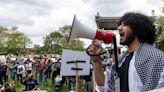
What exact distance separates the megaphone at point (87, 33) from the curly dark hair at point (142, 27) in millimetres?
188

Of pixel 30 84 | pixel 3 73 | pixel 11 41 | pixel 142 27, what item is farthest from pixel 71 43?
pixel 11 41

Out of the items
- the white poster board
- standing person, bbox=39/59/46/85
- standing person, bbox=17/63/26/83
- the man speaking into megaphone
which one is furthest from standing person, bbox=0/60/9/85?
the man speaking into megaphone

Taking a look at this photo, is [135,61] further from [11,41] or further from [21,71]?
[11,41]

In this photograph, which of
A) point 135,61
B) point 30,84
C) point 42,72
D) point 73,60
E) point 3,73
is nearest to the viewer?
point 135,61

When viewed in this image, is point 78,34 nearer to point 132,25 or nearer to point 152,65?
point 132,25

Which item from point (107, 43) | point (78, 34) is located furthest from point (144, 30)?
point (78, 34)

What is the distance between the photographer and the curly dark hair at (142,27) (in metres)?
3.48

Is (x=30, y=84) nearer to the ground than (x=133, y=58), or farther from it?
nearer to the ground

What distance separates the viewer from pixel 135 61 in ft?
11.0

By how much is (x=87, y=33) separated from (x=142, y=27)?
46 centimetres

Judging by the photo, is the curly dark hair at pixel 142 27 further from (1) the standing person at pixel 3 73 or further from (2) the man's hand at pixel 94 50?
(1) the standing person at pixel 3 73

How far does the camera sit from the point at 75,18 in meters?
3.93

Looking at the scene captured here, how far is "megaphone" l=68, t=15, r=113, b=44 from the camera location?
11.6ft

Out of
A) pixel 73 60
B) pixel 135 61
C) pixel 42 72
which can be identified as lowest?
pixel 42 72
